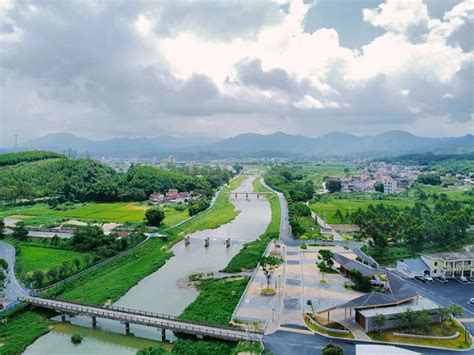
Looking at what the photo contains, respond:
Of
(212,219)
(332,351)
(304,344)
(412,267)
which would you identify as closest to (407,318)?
(332,351)

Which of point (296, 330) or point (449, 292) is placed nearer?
point (296, 330)

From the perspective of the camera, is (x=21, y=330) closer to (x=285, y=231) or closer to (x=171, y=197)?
(x=285, y=231)

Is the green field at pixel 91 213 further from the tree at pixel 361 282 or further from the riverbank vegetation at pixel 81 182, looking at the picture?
the tree at pixel 361 282

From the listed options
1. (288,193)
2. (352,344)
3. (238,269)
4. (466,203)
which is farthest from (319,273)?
(288,193)

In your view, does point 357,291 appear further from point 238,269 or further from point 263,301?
point 238,269

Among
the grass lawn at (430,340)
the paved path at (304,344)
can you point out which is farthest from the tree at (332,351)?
the grass lawn at (430,340)

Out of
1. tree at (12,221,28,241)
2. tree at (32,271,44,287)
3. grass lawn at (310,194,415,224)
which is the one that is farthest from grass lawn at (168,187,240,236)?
tree at (32,271,44,287)
